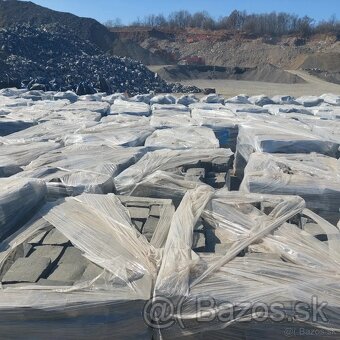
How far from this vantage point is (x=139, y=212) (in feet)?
8.66

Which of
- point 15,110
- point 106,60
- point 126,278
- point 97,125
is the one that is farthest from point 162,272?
point 106,60

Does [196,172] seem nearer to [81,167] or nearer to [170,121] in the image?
[81,167]

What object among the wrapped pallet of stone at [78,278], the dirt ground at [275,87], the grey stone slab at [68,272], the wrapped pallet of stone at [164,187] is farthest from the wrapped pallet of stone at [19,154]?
the dirt ground at [275,87]

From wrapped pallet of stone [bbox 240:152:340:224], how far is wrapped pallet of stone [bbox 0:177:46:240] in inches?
60.1

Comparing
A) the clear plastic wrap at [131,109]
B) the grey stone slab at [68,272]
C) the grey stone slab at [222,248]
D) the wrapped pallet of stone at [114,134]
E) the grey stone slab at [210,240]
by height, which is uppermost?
the grey stone slab at [222,248]

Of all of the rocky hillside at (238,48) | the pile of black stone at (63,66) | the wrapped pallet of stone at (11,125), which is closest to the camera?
the wrapped pallet of stone at (11,125)

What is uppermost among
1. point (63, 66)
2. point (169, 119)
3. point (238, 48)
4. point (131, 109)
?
Answer: point (169, 119)

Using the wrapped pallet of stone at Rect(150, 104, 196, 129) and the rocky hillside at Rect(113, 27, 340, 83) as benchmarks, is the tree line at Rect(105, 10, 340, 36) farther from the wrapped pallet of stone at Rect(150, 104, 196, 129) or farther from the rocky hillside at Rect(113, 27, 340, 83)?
the wrapped pallet of stone at Rect(150, 104, 196, 129)

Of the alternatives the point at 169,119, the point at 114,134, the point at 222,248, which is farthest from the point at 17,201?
the point at 169,119

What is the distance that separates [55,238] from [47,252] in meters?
0.13

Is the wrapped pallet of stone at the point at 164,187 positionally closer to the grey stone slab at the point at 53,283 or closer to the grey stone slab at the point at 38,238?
the grey stone slab at the point at 38,238

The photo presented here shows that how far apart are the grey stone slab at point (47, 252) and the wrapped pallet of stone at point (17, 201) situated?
10.1 inches

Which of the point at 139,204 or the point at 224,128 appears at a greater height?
the point at 139,204

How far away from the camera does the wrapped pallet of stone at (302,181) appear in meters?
3.04
